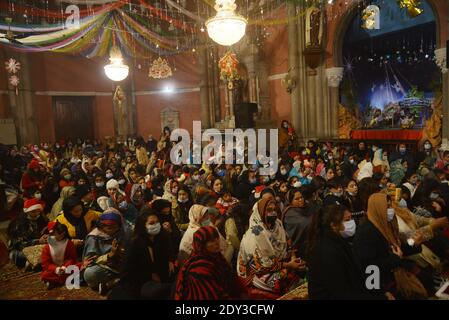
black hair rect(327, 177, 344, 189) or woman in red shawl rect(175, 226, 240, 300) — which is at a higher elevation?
black hair rect(327, 177, 344, 189)

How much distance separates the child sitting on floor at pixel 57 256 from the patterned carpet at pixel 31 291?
129 millimetres

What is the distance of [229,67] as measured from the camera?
12914 millimetres

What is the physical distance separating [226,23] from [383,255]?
4408 millimetres

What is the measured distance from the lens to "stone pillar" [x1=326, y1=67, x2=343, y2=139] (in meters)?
11.3

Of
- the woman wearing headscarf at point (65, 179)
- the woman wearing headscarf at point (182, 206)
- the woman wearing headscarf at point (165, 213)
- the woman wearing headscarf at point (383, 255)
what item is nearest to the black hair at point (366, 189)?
the woman wearing headscarf at point (383, 255)

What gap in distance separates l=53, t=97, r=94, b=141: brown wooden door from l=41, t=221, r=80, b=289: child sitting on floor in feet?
45.2

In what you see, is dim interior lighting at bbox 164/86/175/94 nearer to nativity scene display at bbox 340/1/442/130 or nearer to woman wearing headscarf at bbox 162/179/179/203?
nativity scene display at bbox 340/1/442/130

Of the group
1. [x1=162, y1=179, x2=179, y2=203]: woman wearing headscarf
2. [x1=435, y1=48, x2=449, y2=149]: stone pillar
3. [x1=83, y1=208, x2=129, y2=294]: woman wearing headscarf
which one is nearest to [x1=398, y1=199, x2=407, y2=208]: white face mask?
[x1=162, y1=179, x2=179, y2=203]: woman wearing headscarf

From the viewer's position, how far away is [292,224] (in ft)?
13.3

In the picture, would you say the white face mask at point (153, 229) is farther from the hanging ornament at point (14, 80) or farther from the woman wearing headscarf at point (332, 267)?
the hanging ornament at point (14, 80)

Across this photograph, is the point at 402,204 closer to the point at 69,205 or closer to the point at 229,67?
the point at 69,205

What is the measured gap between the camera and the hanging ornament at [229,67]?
507 inches

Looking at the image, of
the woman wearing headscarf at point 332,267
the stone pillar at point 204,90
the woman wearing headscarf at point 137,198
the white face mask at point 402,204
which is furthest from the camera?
the stone pillar at point 204,90
